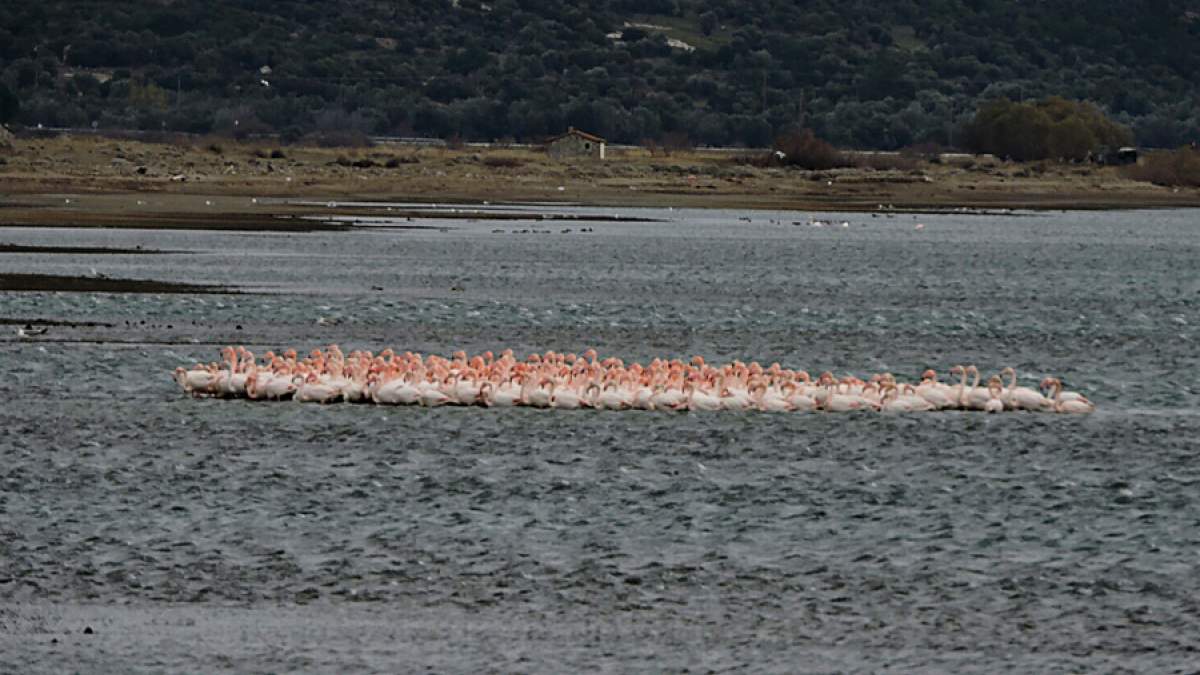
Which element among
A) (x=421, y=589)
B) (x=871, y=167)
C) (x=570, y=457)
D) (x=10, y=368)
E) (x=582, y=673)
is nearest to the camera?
(x=582, y=673)

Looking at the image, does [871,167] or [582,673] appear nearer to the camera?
[582,673]

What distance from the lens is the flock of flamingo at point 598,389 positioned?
89.7 ft

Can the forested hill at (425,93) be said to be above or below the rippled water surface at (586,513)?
below

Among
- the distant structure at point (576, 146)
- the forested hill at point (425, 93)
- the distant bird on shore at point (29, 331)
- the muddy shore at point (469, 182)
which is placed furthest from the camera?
the forested hill at point (425, 93)

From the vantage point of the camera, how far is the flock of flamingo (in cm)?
2734

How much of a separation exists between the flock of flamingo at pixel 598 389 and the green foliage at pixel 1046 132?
11575 cm

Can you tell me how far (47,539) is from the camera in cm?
1878

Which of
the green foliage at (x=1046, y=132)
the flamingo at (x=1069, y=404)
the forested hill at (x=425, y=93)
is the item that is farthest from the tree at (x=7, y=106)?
the flamingo at (x=1069, y=404)

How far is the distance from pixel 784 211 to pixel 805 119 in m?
88.8

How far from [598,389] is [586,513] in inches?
283

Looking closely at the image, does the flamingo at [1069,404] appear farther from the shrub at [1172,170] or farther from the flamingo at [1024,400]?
the shrub at [1172,170]

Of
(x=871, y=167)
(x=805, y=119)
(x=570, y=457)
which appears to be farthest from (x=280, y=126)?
(x=570, y=457)

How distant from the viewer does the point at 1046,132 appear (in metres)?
141

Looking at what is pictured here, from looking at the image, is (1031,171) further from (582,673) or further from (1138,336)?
(582,673)
